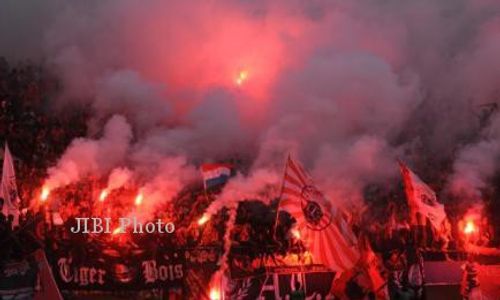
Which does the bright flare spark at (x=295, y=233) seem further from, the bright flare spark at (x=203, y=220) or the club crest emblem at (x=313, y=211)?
the bright flare spark at (x=203, y=220)

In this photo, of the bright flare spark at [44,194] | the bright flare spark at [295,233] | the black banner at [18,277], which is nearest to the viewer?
the black banner at [18,277]

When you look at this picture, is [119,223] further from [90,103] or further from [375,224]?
[375,224]

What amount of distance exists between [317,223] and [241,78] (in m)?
5.29

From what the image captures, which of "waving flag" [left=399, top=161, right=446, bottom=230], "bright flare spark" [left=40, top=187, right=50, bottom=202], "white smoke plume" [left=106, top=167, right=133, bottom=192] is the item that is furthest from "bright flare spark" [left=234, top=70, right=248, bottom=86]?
"bright flare spark" [left=40, top=187, right=50, bottom=202]

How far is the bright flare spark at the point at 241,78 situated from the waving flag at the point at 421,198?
480 cm

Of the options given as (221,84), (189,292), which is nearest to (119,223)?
(189,292)

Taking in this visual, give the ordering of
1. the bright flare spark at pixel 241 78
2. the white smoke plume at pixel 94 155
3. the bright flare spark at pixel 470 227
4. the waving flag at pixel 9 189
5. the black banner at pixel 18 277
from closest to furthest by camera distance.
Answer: the black banner at pixel 18 277 < the waving flag at pixel 9 189 < the white smoke plume at pixel 94 155 < the bright flare spark at pixel 470 227 < the bright flare spark at pixel 241 78

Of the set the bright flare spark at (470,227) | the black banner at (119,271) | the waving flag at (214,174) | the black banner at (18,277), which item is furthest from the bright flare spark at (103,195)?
the bright flare spark at (470,227)

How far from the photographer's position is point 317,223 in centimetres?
1235

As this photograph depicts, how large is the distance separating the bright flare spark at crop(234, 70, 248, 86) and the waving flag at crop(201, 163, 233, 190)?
281 centimetres

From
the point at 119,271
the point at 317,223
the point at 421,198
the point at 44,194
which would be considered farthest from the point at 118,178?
the point at 421,198

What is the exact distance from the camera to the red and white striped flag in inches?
484

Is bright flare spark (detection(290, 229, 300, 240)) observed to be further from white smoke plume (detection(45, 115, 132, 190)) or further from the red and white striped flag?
white smoke plume (detection(45, 115, 132, 190))

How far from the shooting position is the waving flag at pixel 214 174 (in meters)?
14.0
